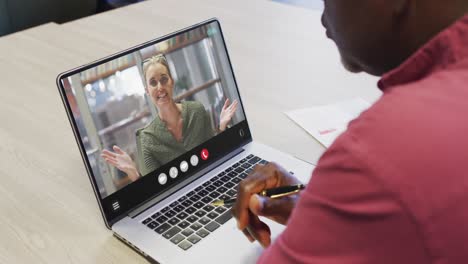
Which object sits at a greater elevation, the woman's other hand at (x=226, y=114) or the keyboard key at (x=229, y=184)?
the woman's other hand at (x=226, y=114)

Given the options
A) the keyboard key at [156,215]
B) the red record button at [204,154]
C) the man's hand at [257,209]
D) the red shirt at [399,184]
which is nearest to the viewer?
the red shirt at [399,184]

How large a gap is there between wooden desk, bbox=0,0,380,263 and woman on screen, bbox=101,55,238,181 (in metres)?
0.13

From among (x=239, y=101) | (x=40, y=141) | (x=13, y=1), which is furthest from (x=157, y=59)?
(x=13, y=1)

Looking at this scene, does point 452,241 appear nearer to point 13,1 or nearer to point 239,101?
point 239,101

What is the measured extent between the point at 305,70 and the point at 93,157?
29.2 inches

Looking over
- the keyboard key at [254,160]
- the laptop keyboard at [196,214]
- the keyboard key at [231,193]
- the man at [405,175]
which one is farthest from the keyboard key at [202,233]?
the man at [405,175]

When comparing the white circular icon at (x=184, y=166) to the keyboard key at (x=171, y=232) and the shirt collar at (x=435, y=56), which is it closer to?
the keyboard key at (x=171, y=232)

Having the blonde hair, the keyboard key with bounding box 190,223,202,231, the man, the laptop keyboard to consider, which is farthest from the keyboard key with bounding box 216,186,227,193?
the man

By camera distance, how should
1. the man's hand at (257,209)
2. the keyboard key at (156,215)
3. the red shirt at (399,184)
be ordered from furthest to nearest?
1. the keyboard key at (156,215)
2. the man's hand at (257,209)
3. the red shirt at (399,184)

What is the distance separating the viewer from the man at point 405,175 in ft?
1.54

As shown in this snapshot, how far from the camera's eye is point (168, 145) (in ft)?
3.18

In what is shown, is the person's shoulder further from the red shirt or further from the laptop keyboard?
the red shirt

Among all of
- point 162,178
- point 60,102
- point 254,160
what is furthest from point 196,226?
point 60,102

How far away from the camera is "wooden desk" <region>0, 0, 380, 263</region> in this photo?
3.02 ft
